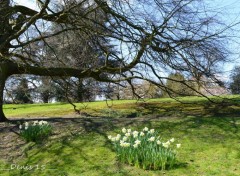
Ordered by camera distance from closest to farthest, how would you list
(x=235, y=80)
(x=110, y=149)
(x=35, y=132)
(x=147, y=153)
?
(x=147, y=153)
(x=110, y=149)
(x=35, y=132)
(x=235, y=80)

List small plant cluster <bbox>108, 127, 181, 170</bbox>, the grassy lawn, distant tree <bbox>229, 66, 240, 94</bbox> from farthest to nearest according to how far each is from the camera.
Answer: distant tree <bbox>229, 66, 240, 94</bbox> < the grassy lawn < small plant cluster <bbox>108, 127, 181, 170</bbox>

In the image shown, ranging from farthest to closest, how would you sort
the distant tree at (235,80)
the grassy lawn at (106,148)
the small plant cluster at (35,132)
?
the distant tree at (235,80) < the small plant cluster at (35,132) < the grassy lawn at (106,148)

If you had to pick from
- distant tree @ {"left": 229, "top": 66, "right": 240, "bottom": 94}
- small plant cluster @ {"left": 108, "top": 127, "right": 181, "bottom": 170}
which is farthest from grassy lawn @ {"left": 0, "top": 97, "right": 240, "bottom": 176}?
distant tree @ {"left": 229, "top": 66, "right": 240, "bottom": 94}

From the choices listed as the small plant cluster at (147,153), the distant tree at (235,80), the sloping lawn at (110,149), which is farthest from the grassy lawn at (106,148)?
the distant tree at (235,80)

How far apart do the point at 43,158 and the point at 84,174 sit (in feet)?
4.23

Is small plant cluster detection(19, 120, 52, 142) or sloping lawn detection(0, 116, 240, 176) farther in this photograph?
small plant cluster detection(19, 120, 52, 142)

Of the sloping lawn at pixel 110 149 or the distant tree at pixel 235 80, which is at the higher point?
the distant tree at pixel 235 80

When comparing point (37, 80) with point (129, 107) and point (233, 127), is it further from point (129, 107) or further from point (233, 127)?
point (233, 127)

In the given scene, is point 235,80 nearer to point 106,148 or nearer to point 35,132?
point 106,148

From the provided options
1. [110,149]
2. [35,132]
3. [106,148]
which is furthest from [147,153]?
[35,132]

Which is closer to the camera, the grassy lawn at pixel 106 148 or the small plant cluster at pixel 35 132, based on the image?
the grassy lawn at pixel 106 148

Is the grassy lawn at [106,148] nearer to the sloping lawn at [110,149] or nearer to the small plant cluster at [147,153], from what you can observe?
the sloping lawn at [110,149]

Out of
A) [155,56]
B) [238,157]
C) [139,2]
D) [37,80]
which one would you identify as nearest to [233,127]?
[238,157]

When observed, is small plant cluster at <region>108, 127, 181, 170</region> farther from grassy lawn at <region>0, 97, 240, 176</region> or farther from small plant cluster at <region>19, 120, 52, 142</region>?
small plant cluster at <region>19, 120, 52, 142</region>
